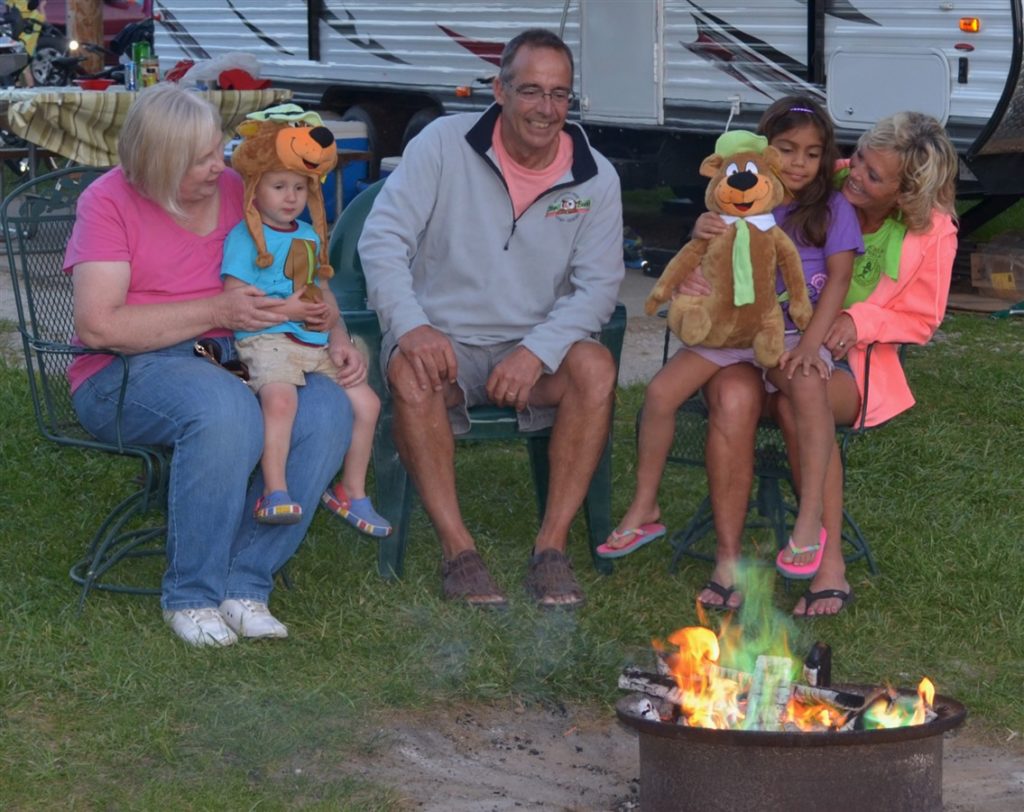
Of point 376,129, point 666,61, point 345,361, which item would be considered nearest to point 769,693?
point 345,361

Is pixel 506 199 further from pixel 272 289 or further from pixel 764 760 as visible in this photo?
pixel 764 760

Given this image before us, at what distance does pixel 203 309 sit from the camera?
12.4 ft

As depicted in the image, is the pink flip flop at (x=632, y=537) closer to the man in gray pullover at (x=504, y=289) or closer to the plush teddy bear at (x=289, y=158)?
the man in gray pullover at (x=504, y=289)

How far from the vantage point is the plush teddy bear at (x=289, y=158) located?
12.5 ft

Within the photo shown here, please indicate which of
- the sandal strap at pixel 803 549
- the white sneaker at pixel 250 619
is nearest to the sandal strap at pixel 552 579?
the sandal strap at pixel 803 549

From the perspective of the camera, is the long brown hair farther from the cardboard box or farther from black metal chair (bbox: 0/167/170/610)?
the cardboard box

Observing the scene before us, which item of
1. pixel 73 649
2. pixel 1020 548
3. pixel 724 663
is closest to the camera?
pixel 724 663

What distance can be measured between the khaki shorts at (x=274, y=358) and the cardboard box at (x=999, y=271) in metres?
5.16

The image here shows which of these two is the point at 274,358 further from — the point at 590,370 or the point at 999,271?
the point at 999,271

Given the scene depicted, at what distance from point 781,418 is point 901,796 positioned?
4.91ft

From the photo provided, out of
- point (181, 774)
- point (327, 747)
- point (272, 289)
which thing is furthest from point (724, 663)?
point (272, 289)

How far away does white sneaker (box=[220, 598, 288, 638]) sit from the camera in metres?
3.74

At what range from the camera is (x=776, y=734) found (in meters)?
2.54

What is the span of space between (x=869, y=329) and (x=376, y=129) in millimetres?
7249
